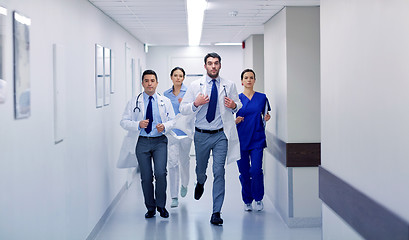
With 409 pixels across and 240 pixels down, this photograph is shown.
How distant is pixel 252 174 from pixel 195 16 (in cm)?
223

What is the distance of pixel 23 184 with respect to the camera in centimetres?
318

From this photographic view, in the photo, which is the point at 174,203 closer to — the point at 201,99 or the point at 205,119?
the point at 205,119

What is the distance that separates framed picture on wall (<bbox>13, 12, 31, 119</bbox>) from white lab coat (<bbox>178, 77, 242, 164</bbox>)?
2.46m

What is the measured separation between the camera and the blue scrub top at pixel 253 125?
6355 millimetres

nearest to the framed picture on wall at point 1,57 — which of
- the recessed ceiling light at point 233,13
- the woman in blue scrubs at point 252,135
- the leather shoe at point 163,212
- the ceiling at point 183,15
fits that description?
the ceiling at point 183,15

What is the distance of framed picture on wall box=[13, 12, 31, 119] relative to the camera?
10.1 ft

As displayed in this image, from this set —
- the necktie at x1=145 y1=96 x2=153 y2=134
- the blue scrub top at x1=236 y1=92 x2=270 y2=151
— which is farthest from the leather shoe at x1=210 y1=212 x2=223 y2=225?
the necktie at x1=145 y1=96 x2=153 y2=134

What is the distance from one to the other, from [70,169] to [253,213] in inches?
110

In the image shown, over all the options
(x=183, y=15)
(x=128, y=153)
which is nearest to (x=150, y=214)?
(x=128, y=153)

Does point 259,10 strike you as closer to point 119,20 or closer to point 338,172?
point 119,20

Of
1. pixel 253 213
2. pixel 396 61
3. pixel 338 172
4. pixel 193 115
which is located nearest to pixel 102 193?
pixel 193 115

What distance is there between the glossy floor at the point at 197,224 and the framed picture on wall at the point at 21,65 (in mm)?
2603

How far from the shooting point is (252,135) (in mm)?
6344

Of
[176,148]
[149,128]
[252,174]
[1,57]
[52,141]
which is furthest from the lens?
[176,148]
